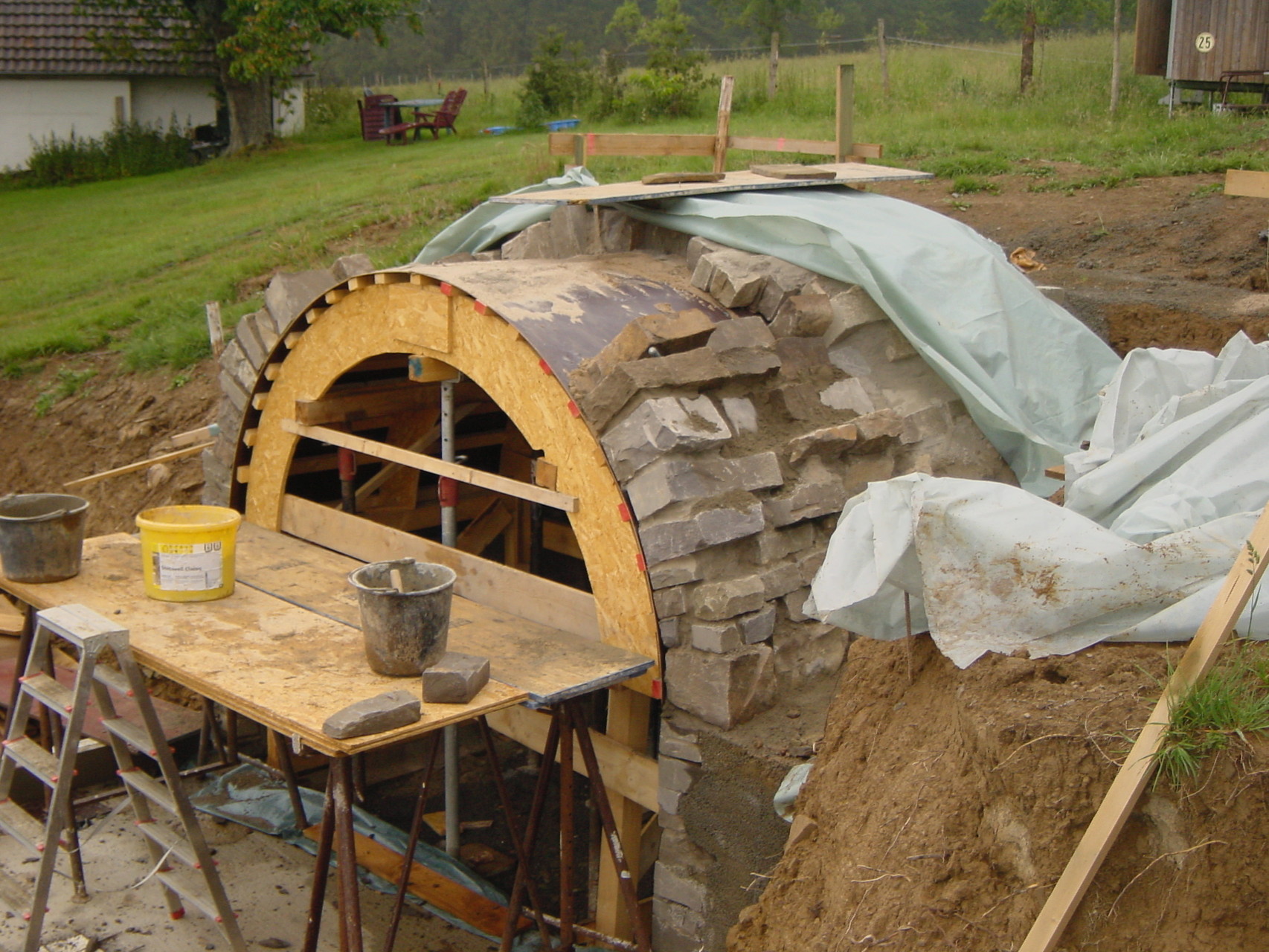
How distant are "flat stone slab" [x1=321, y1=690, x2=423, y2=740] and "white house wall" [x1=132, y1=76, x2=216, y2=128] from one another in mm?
20746

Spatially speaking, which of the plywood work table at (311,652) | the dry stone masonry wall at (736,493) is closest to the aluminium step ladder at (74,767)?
the plywood work table at (311,652)

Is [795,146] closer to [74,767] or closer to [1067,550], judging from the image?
[1067,550]

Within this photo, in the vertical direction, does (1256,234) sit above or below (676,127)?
below

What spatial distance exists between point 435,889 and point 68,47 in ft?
65.5

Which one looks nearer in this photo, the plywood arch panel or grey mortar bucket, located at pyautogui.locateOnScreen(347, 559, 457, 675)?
grey mortar bucket, located at pyautogui.locateOnScreen(347, 559, 457, 675)

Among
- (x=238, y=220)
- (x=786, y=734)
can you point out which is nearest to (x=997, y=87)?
(x=238, y=220)

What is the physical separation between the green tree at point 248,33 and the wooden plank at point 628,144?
40.6 ft

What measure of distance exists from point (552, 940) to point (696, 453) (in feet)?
6.80

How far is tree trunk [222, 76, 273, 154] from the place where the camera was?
65.0ft

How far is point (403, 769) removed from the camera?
21.4ft

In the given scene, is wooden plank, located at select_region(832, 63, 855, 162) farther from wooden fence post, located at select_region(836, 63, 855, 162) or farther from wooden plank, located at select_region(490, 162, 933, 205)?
wooden plank, located at select_region(490, 162, 933, 205)

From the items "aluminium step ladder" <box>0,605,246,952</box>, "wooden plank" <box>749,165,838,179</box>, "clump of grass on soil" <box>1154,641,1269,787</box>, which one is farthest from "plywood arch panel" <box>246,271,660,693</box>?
"wooden plank" <box>749,165,838,179</box>

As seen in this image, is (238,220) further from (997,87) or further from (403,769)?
(997,87)

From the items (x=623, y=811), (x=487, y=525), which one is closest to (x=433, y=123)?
(x=487, y=525)
